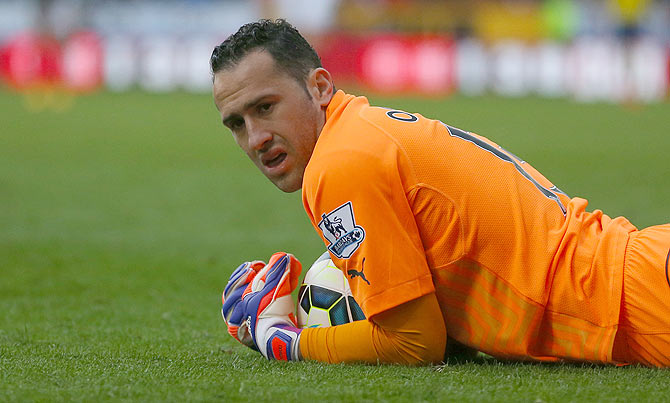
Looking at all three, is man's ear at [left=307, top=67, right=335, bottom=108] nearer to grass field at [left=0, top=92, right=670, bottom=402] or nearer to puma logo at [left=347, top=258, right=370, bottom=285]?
puma logo at [left=347, top=258, right=370, bottom=285]

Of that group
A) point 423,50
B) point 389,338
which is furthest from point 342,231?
point 423,50

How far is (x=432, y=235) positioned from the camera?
3.30 meters

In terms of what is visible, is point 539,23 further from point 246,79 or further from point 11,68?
point 246,79

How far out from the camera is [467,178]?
3303 millimetres

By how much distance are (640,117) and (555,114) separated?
5.53 feet

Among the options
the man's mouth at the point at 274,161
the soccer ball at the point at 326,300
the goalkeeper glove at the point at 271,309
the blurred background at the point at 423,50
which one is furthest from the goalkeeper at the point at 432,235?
the blurred background at the point at 423,50

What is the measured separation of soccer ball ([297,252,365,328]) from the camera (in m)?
3.73

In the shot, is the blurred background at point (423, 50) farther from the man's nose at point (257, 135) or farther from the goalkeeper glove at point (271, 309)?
the man's nose at point (257, 135)

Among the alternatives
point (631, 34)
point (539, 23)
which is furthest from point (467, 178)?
point (539, 23)

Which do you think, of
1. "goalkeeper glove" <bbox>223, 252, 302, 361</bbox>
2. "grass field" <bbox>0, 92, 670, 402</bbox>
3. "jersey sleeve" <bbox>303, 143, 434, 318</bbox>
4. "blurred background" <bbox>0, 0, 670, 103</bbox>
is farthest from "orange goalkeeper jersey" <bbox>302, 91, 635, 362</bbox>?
"blurred background" <bbox>0, 0, 670, 103</bbox>

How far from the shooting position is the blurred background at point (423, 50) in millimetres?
23641

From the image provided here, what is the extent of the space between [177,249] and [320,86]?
12.3 ft

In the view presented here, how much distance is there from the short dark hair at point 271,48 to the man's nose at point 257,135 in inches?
8.7

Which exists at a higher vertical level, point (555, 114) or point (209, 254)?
point (209, 254)
